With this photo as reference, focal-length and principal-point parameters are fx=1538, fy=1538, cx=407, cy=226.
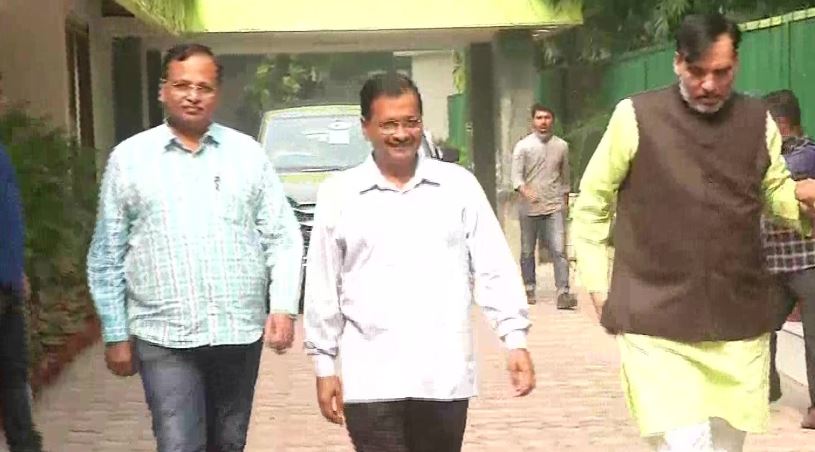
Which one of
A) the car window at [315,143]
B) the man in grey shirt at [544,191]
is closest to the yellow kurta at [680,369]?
the man in grey shirt at [544,191]

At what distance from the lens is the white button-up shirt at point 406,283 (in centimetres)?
443

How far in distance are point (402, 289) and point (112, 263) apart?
1.06m

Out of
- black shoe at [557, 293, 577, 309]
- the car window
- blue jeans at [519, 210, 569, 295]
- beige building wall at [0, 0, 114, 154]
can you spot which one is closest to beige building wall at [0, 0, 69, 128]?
beige building wall at [0, 0, 114, 154]

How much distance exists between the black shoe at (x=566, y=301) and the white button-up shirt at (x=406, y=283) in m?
9.06

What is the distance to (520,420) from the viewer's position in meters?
8.34

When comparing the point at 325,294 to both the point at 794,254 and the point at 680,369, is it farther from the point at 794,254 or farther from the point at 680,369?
the point at 794,254

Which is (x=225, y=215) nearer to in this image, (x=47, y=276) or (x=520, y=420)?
(x=520, y=420)

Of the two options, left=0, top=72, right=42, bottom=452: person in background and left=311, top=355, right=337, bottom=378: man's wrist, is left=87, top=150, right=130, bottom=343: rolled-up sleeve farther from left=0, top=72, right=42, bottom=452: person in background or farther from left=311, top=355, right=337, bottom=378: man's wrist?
left=0, top=72, right=42, bottom=452: person in background

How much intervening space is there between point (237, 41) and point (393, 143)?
1515 centimetres

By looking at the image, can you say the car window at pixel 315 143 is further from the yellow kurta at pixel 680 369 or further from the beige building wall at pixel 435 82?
the beige building wall at pixel 435 82

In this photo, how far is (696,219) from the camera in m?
4.71

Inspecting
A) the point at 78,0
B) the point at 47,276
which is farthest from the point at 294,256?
the point at 78,0

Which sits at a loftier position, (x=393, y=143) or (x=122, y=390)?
(x=393, y=143)

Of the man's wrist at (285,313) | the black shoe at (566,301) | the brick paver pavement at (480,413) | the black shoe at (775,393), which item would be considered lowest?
the black shoe at (566,301)
